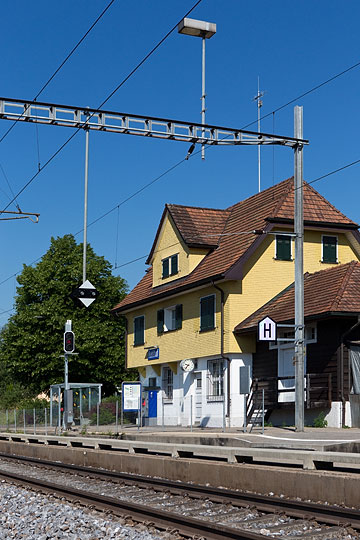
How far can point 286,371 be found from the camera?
3089 centimetres

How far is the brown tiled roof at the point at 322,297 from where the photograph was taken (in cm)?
2789

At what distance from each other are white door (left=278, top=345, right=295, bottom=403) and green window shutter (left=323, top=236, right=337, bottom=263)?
5.73 metres

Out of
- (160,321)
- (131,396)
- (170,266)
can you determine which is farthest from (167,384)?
(170,266)

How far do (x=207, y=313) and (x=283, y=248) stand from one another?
4.18m

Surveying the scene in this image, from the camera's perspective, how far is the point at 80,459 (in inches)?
873

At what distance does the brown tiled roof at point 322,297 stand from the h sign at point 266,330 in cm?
183

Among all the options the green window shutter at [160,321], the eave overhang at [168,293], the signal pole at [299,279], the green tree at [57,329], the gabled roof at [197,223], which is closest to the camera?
the signal pole at [299,279]

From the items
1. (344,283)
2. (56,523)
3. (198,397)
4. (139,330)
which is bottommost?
(56,523)

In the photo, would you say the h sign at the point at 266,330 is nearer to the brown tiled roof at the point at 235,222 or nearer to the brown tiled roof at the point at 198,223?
the brown tiled roof at the point at 235,222

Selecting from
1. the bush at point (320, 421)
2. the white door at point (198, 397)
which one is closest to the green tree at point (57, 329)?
the white door at point (198, 397)

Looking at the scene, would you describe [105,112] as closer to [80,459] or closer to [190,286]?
[80,459]

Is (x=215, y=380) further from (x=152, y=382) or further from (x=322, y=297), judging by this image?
(x=152, y=382)

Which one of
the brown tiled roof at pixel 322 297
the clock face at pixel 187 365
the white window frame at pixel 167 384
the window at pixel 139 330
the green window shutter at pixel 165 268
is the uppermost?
the green window shutter at pixel 165 268

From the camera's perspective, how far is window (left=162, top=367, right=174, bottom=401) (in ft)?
129
